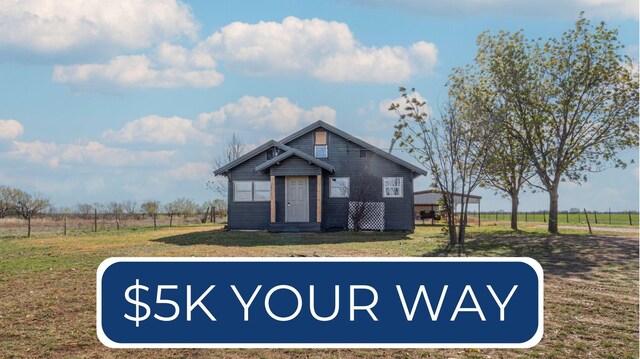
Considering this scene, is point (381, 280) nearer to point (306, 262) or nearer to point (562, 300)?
point (306, 262)

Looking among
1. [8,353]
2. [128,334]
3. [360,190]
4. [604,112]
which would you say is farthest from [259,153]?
[128,334]

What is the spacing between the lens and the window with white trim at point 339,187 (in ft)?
101

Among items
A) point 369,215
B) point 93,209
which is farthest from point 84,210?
point 369,215

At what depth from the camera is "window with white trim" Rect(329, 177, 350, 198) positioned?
30.7m

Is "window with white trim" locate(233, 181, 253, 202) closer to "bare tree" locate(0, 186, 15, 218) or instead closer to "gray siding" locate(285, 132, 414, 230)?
"gray siding" locate(285, 132, 414, 230)

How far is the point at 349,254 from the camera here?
17.9 metres

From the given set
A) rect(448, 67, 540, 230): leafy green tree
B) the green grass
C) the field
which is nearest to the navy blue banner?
the field

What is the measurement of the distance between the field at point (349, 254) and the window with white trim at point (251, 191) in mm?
7857

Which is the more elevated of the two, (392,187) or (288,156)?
(288,156)

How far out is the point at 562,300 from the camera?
1077 cm

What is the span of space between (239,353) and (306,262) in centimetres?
318

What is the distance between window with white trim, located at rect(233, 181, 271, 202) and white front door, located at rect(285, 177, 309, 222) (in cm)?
148

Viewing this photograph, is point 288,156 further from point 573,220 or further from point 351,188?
point 573,220

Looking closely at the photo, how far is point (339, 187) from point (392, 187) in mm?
2915
